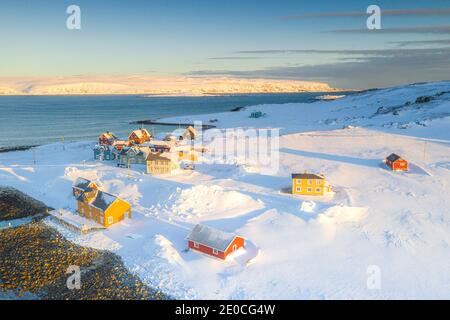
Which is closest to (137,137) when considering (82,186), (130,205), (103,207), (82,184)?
(82,184)

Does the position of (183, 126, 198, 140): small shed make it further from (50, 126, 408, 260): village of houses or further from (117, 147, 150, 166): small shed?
(117, 147, 150, 166): small shed

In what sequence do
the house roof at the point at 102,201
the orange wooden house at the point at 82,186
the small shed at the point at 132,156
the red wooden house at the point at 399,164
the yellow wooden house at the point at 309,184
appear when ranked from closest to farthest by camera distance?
the house roof at the point at 102,201
the yellow wooden house at the point at 309,184
the orange wooden house at the point at 82,186
the red wooden house at the point at 399,164
the small shed at the point at 132,156

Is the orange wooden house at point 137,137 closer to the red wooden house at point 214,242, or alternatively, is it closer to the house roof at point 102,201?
the house roof at point 102,201

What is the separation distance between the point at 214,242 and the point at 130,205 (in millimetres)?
9558

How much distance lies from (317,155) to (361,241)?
21668 millimetres

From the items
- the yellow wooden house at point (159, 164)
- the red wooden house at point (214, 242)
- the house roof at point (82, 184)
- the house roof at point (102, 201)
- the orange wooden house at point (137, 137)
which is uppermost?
the orange wooden house at point (137, 137)

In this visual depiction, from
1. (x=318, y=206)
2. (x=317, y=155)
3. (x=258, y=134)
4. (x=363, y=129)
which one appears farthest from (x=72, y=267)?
(x=363, y=129)

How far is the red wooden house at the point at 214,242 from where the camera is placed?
2274 centimetres

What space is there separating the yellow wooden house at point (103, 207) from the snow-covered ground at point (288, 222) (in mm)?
943

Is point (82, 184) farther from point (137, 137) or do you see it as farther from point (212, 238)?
point (137, 137)

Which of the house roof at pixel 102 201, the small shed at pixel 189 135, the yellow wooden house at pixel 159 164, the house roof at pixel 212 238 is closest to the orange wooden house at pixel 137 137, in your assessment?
the small shed at pixel 189 135

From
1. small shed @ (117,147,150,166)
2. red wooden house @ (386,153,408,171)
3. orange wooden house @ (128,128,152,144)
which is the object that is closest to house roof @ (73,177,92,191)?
small shed @ (117,147,150,166)

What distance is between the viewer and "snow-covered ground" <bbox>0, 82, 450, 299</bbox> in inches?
814
